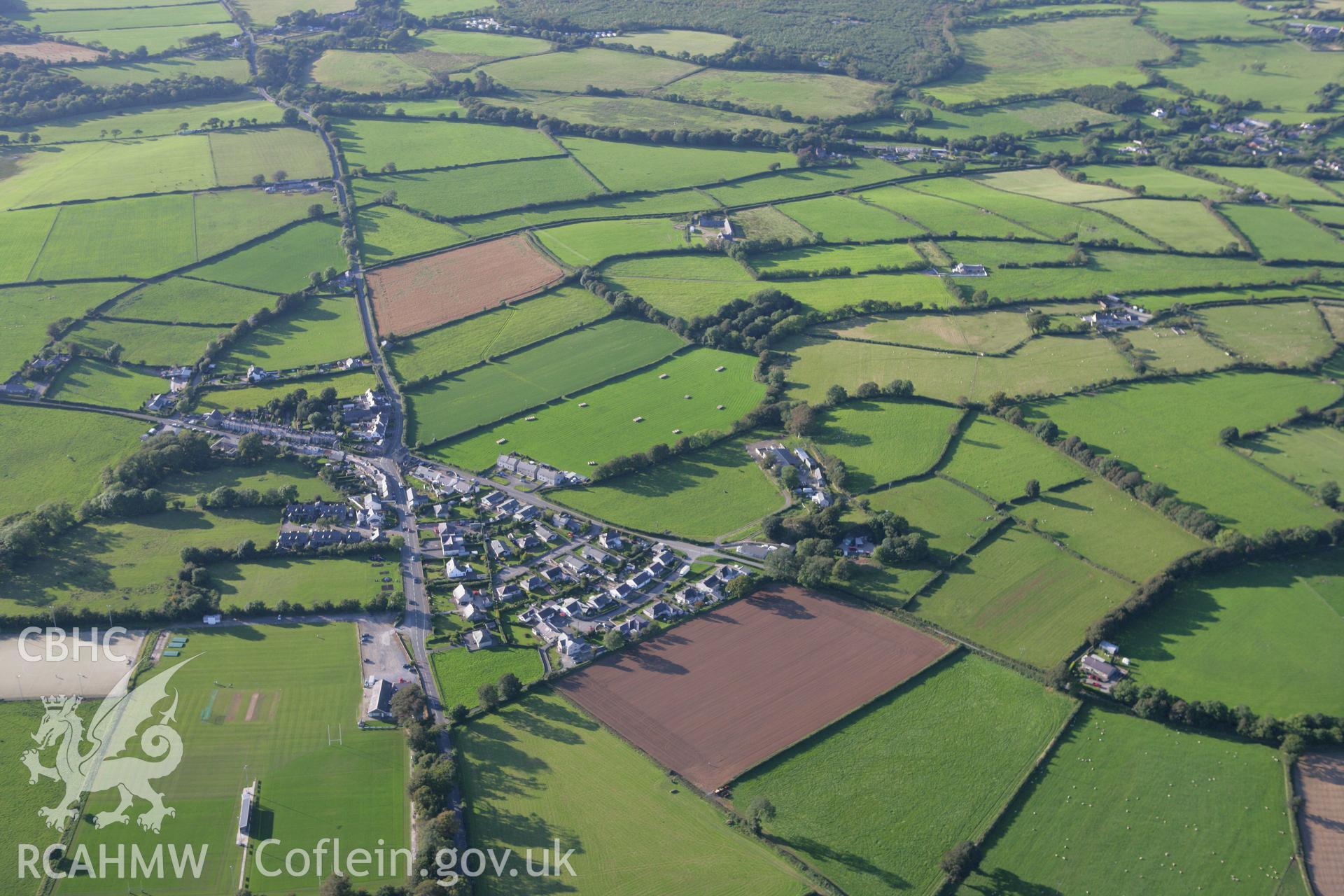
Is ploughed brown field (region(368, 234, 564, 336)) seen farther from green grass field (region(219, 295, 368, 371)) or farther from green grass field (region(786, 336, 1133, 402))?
green grass field (region(786, 336, 1133, 402))

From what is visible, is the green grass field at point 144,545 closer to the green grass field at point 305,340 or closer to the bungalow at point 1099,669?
the green grass field at point 305,340

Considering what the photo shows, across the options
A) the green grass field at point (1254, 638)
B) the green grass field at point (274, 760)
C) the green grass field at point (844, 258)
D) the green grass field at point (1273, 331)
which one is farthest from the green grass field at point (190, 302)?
the green grass field at point (1273, 331)

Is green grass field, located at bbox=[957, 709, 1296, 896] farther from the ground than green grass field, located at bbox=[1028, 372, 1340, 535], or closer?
closer

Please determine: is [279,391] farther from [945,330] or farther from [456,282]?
[945,330]

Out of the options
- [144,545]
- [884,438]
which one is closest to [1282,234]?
[884,438]

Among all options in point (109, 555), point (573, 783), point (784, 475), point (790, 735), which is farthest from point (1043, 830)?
point (109, 555)

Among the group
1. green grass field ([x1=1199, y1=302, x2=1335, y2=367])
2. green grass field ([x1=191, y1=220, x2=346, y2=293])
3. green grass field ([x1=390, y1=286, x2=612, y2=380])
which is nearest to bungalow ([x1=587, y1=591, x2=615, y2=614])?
green grass field ([x1=390, y1=286, x2=612, y2=380])
